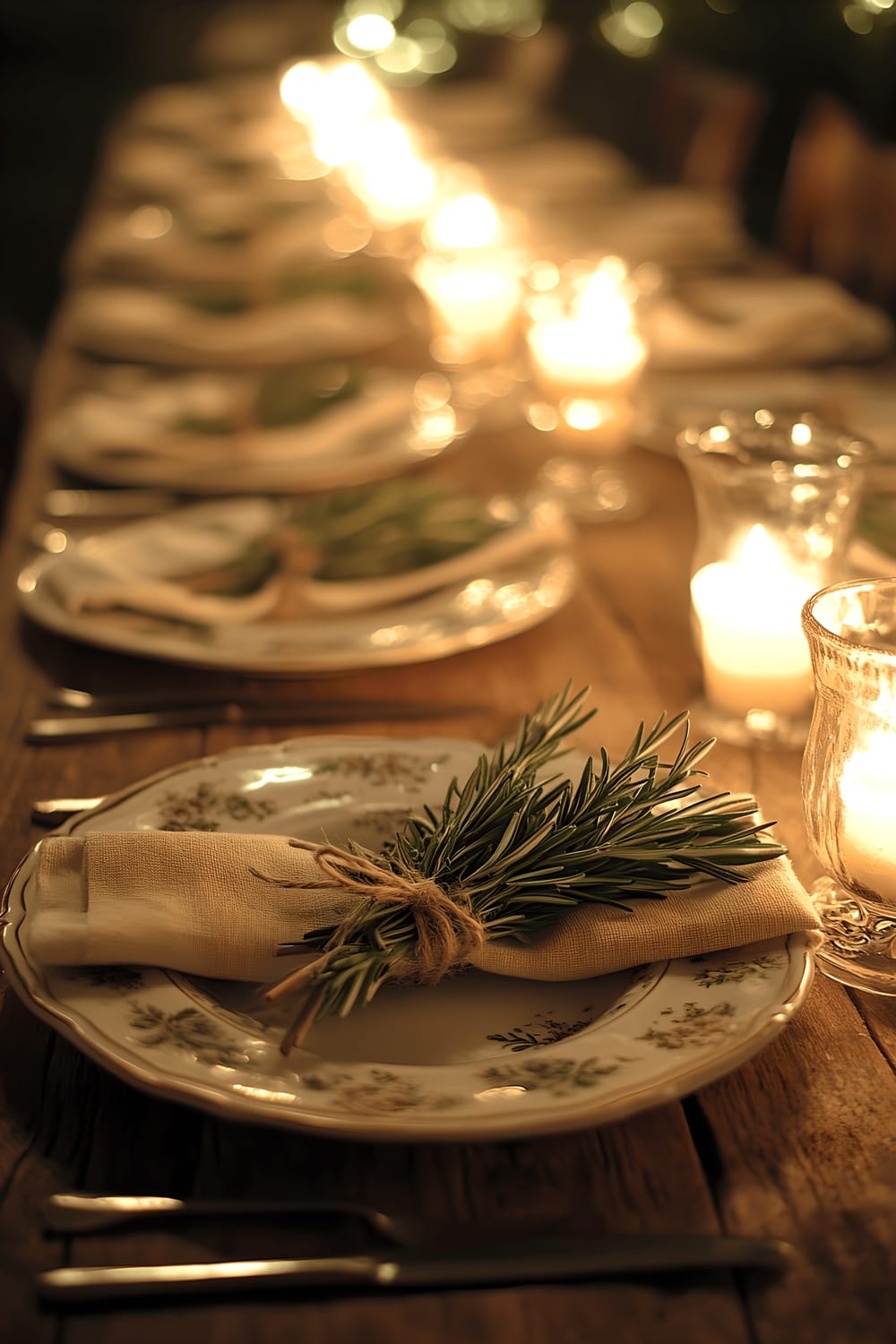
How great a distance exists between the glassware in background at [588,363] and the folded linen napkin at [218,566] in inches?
11.7

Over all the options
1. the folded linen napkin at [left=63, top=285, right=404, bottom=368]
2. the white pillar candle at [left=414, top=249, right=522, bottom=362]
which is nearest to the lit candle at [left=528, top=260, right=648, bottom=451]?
the white pillar candle at [left=414, top=249, right=522, bottom=362]

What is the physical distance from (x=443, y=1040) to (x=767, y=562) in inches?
20.3

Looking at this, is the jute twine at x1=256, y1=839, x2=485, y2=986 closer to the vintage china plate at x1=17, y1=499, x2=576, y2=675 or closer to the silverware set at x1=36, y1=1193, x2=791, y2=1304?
the silverware set at x1=36, y1=1193, x2=791, y2=1304

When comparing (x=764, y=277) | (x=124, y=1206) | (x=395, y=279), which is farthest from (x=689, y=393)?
(x=124, y=1206)

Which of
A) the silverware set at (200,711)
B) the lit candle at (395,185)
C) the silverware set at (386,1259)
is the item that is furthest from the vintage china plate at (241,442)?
the lit candle at (395,185)

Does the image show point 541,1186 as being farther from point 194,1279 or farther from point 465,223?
point 465,223

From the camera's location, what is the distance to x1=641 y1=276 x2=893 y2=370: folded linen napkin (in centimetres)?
186

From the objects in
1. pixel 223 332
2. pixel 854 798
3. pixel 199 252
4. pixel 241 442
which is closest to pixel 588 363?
pixel 241 442

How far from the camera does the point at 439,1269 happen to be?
1.78 ft

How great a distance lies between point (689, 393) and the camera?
5.53ft

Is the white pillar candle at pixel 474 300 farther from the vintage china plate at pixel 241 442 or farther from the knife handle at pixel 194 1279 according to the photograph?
the knife handle at pixel 194 1279

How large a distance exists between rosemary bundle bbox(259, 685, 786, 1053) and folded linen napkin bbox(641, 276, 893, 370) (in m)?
1.20

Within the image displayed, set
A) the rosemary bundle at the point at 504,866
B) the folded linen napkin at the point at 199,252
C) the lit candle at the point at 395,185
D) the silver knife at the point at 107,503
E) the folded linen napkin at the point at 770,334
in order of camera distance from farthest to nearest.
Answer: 1. the lit candle at the point at 395,185
2. the folded linen napkin at the point at 199,252
3. the folded linen napkin at the point at 770,334
4. the silver knife at the point at 107,503
5. the rosemary bundle at the point at 504,866

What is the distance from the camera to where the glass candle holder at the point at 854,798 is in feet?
2.39
